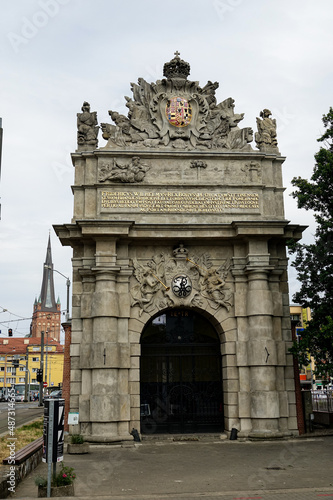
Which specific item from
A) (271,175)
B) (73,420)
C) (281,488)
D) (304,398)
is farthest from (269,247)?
(281,488)

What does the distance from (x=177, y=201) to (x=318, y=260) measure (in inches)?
229

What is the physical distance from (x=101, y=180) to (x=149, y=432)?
983 centimetres

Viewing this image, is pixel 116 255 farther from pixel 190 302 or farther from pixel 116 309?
pixel 190 302

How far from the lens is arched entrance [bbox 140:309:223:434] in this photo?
20859mm

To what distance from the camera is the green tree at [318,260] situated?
1867cm

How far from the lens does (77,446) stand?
16.9 meters

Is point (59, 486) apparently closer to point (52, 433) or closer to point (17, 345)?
point (52, 433)

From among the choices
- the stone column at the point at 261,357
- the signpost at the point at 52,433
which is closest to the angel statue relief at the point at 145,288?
the stone column at the point at 261,357

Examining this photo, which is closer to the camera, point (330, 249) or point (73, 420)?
point (73, 420)

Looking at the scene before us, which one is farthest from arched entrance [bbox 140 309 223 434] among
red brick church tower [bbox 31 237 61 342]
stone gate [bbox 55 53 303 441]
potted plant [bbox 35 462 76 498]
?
red brick church tower [bbox 31 237 61 342]

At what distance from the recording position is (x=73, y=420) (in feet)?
57.8

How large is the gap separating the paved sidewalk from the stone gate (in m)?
1.73

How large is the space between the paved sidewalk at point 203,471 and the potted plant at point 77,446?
0.79 feet

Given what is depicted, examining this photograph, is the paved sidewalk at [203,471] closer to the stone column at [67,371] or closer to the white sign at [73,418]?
the white sign at [73,418]
